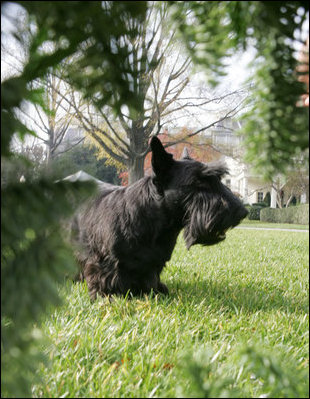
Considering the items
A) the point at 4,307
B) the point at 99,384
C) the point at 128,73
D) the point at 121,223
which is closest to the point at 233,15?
the point at 128,73

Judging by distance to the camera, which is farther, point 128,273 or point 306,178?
point 128,273

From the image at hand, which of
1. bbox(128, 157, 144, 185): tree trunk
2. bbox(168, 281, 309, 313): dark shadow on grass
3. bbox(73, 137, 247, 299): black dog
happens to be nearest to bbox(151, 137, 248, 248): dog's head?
bbox(73, 137, 247, 299): black dog

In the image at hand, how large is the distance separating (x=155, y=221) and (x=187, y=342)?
3.91 ft

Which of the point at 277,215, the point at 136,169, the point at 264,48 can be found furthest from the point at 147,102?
A: the point at 277,215

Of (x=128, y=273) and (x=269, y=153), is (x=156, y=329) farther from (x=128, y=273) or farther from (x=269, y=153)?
(x=269, y=153)

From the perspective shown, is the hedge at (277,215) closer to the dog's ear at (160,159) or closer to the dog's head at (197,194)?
the dog's head at (197,194)

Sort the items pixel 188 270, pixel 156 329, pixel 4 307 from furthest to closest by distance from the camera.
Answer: pixel 188 270, pixel 156 329, pixel 4 307

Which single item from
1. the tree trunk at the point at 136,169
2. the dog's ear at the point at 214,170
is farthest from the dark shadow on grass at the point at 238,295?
the tree trunk at the point at 136,169

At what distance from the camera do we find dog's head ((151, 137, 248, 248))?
283cm

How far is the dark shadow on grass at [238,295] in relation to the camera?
120 inches

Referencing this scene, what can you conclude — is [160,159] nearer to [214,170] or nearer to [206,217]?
[214,170]

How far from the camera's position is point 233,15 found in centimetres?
101

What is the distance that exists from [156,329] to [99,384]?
79cm

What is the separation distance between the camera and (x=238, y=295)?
3.36 meters
